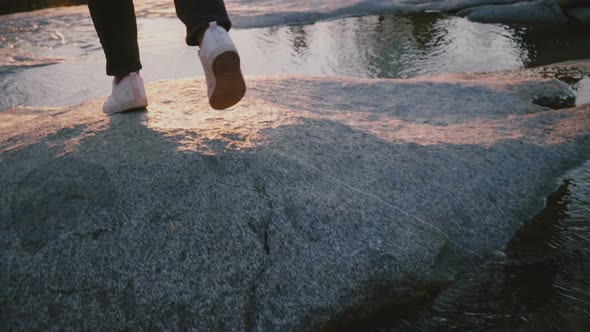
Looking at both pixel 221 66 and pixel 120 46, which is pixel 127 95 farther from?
pixel 221 66

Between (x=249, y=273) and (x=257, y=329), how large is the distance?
7.1 inches

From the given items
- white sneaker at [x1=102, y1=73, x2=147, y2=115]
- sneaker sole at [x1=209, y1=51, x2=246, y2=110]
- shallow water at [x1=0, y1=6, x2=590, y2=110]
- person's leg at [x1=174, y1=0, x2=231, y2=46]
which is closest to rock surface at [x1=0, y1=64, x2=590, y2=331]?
white sneaker at [x1=102, y1=73, x2=147, y2=115]

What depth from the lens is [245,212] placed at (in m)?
1.51

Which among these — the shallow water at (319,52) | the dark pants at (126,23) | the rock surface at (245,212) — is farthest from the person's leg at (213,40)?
the shallow water at (319,52)

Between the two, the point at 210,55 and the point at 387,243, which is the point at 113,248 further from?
the point at 387,243

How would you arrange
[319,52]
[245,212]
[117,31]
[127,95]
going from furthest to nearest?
[319,52]
[127,95]
[117,31]
[245,212]

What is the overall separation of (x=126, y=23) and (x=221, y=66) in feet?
1.78

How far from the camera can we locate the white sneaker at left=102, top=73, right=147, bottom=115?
6.54ft

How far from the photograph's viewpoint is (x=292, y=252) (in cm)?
145

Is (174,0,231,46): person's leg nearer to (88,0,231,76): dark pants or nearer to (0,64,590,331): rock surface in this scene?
(88,0,231,76): dark pants

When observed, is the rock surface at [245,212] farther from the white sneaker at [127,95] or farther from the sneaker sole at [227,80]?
the sneaker sole at [227,80]

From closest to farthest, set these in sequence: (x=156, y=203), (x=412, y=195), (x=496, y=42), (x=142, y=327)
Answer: (x=142, y=327) < (x=156, y=203) < (x=412, y=195) < (x=496, y=42)

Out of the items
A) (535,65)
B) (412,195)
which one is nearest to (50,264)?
(412,195)

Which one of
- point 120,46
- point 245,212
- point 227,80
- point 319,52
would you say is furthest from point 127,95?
point 319,52
